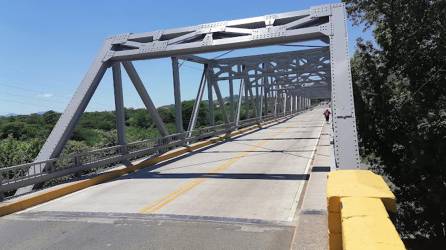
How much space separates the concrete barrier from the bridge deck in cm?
169


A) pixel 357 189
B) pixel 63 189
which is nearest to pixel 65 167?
pixel 63 189

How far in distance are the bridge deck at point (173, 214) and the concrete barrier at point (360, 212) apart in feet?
5.55

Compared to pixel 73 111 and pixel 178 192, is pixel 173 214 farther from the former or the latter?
pixel 73 111

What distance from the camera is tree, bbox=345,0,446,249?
1410 centimetres

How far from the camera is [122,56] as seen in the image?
49.8 ft

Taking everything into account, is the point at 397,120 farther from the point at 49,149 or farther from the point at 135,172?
the point at 49,149

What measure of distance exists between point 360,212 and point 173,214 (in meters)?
5.31

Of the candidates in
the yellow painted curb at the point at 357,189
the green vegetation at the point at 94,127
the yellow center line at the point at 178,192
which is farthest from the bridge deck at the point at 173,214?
the green vegetation at the point at 94,127

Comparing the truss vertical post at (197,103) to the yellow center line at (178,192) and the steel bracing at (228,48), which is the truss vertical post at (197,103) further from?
the yellow center line at (178,192)

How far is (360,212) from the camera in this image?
12.6ft

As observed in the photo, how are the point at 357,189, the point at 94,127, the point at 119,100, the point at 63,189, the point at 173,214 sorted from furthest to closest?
the point at 94,127
the point at 119,100
the point at 63,189
the point at 173,214
the point at 357,189

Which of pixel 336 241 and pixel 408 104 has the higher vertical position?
pixel 408 104

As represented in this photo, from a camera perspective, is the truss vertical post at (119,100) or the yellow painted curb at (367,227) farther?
the truss vertical post at (119,100)

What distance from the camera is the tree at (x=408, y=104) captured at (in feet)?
46.3
